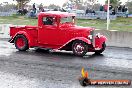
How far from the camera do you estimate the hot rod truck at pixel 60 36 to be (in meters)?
14.1

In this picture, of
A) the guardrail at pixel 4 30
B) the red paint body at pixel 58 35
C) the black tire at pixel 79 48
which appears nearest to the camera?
the black tire at pixel 79 48

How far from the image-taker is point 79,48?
1399 cm

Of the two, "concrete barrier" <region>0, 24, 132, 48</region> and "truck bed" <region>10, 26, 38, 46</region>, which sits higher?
"truck bed" <region>10, 26, 38, 46</region>

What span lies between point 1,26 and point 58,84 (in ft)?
47.6

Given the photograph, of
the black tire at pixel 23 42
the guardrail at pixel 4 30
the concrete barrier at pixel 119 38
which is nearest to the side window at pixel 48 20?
the black tire at pixel 23 42

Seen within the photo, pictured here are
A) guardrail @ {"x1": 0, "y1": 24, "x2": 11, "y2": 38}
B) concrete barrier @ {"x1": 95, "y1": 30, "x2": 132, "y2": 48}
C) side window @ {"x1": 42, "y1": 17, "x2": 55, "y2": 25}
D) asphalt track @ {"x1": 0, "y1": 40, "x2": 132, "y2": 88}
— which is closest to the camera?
asphalt track @ {"x1": 0, "y1": 40, "x2": 132, "y2": 88}

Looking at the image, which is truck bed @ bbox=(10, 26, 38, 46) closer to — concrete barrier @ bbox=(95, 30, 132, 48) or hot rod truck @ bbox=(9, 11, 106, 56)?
hot rod truck @ bbox=(9, 11, 106, 56)

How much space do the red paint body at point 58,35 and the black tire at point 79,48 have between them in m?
0.17

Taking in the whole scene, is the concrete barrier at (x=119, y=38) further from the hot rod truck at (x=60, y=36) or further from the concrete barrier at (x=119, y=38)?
the hot rod truck at (x=60, y=36)

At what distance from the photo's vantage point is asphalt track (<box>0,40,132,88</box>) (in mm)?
9336

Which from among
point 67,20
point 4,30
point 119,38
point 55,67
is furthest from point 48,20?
point 4,30

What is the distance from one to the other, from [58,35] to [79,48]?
1.16m

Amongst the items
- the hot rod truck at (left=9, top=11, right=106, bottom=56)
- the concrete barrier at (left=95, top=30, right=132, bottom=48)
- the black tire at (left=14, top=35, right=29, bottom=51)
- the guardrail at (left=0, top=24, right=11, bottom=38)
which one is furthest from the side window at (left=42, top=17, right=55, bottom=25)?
the guardrail at (left=0, top=24, right=11, bottom=38)

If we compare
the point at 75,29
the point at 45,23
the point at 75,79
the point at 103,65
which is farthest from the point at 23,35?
the point at 75,79
